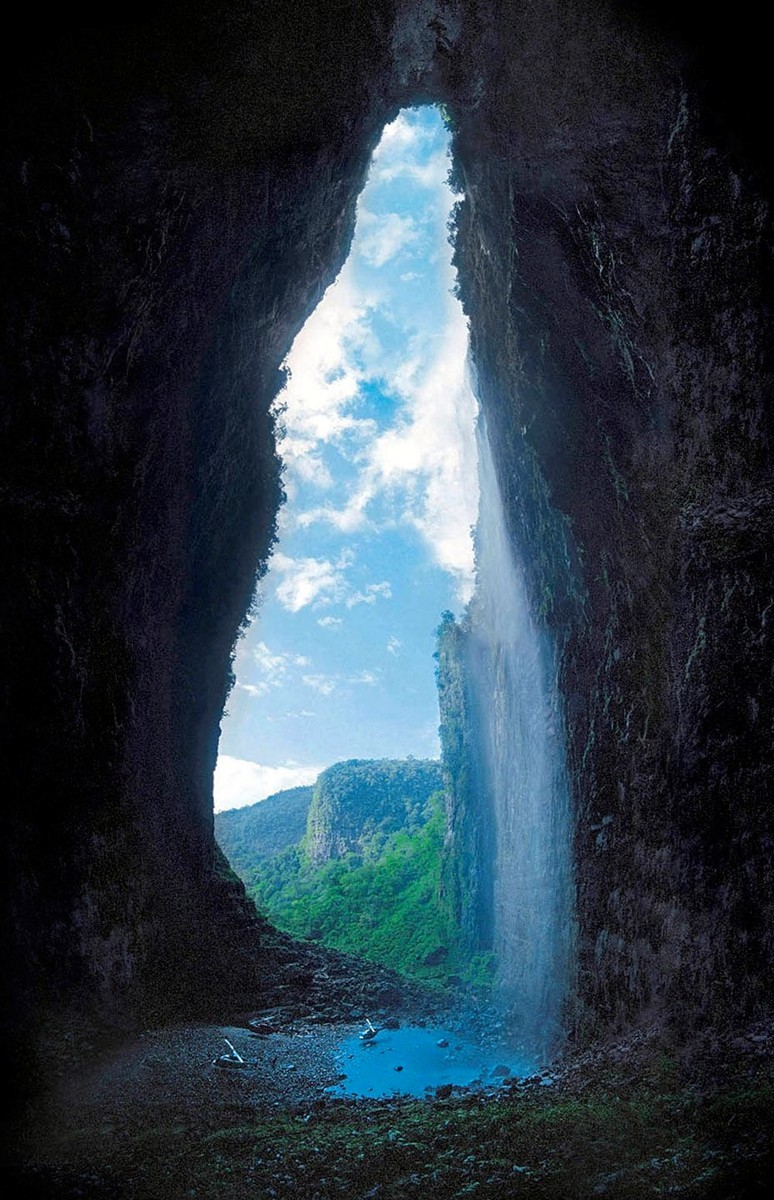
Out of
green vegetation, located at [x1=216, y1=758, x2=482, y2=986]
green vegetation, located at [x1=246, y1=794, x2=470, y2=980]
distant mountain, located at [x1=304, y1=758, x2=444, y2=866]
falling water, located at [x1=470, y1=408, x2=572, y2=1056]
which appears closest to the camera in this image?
falling water, located at [x1=470, y1=408, x2=572, y2=1056]

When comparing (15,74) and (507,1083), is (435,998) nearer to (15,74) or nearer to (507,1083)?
(507,1083)

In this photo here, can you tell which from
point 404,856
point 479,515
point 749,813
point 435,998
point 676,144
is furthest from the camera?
point 404,856

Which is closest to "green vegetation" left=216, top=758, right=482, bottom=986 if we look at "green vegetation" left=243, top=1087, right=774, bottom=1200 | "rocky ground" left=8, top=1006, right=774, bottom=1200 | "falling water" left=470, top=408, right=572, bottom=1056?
→ "falling water" left=470, top=408, right=572, bottom=1056

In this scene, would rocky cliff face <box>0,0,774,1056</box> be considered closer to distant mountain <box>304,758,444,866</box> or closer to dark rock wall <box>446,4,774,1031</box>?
dark rock wall <box>446,4,774,1031</box>

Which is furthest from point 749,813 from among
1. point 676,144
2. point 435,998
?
point 435,998

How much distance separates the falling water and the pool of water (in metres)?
0.68

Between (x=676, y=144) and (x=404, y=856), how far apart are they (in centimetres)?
3113

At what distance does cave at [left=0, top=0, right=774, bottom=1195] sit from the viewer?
24.2ft

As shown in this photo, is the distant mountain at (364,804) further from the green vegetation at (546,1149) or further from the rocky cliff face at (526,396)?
the green vegetation at (546,1149)

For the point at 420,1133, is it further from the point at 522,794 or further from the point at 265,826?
the point at 265,826

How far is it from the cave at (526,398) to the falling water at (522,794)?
125 cm

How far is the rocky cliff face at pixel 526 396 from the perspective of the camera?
7418mm

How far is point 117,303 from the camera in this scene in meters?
8.23

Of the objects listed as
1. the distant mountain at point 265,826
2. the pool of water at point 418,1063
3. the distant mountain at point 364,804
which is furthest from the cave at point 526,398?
the distant mountain at point 265,826
